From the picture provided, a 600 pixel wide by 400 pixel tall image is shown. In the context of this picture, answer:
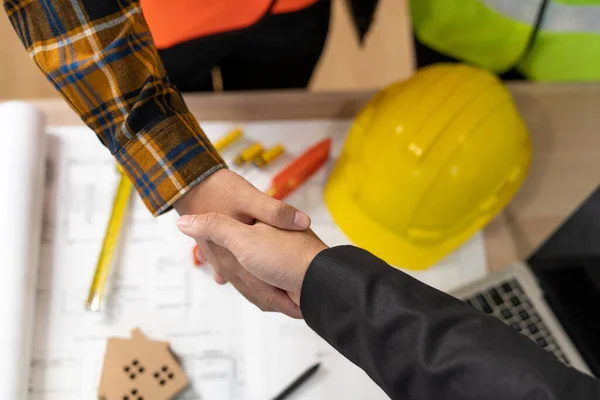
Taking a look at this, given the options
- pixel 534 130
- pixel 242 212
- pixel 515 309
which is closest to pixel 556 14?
pixel 534 130

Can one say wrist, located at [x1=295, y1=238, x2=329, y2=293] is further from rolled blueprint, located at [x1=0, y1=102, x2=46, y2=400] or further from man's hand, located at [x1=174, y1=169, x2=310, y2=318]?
rolled blueprint, located at [x1=0, y1=102, x2=46, y2=400]

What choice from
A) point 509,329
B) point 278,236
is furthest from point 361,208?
point 509,329

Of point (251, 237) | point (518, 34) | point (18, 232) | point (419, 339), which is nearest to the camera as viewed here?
point (419, 339)

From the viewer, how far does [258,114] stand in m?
0.72

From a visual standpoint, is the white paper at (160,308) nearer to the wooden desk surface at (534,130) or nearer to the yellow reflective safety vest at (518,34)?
the wooden desk surface at (534,130)

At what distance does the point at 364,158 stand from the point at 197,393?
336mm

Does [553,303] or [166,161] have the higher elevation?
[166,161]

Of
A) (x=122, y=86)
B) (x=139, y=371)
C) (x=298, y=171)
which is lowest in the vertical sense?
(x=139, y=371)

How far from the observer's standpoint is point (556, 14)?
656 mm

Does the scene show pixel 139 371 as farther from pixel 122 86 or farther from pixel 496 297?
pixel 496 297

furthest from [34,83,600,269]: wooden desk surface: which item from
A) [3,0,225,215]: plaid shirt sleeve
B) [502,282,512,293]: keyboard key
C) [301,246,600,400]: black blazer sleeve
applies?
[301,246,600,400]: black blazer sleeve

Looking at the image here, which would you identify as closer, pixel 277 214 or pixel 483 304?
pixel 277 214

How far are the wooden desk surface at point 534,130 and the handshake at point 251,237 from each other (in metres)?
0.22

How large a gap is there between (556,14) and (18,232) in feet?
2.30
